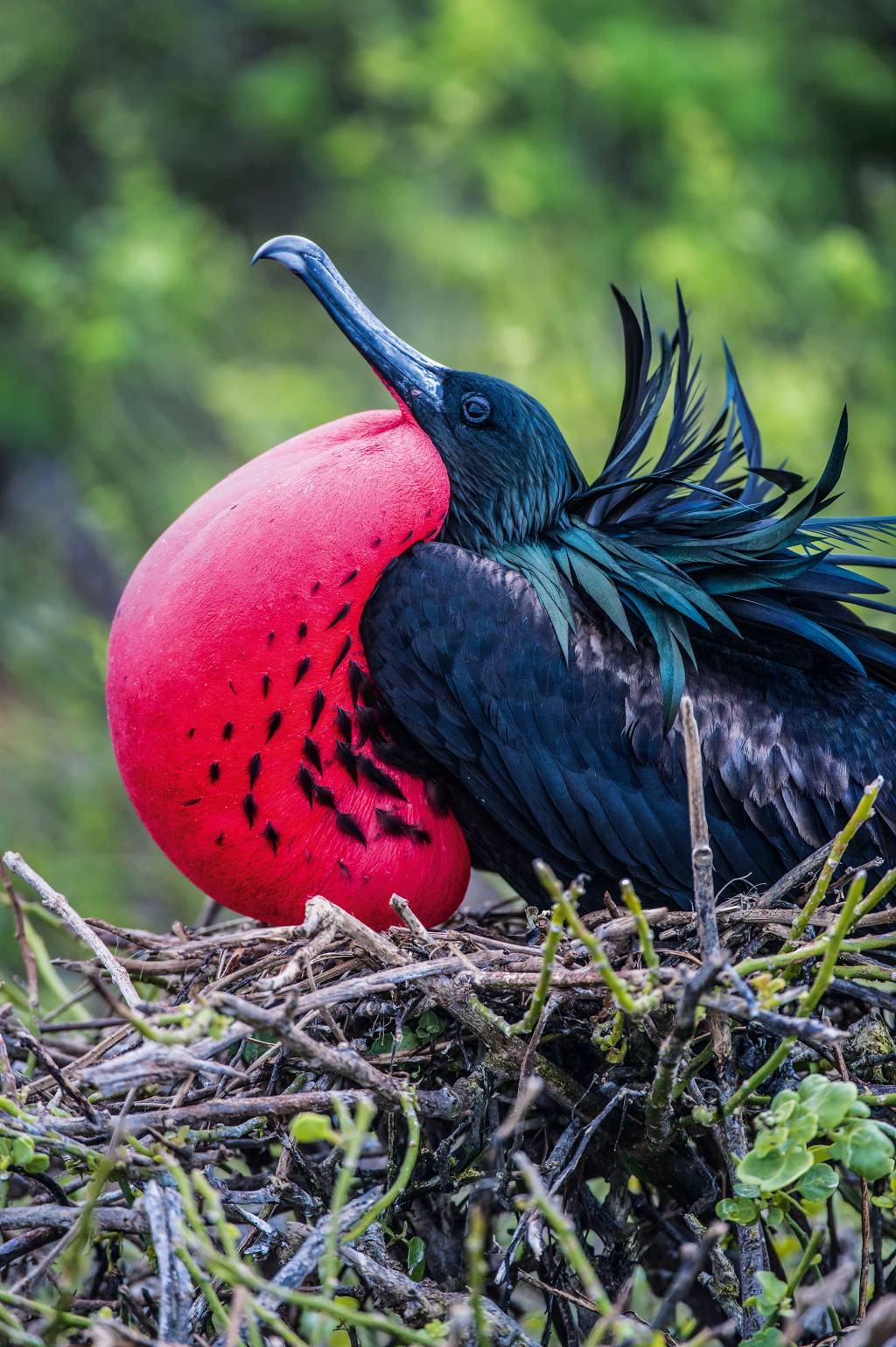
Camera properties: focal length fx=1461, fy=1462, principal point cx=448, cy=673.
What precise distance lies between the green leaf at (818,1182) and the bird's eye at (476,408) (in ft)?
4.37

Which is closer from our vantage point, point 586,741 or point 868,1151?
point 868,1151

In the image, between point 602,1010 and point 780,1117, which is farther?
point 602,1010

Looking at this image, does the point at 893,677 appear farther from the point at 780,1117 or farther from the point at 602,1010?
the point at 780,1117

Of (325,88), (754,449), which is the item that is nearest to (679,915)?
(754,449)

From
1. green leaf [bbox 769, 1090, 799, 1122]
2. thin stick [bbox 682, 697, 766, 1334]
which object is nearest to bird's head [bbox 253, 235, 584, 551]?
thin stick [bbox 682, 697, 766, 1334]

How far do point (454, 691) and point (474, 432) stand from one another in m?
0.50

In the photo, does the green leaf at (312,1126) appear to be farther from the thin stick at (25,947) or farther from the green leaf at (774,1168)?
the thin stick at (25,947)

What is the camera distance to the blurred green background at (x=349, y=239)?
5.33 m

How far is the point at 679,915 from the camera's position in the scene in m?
1.83

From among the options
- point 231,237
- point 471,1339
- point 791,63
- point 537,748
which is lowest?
point 471,1339

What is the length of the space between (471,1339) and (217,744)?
871mm

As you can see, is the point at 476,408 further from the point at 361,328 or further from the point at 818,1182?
the point at 818,1182

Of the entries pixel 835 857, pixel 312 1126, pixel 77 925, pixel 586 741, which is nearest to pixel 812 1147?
pixel 835 857

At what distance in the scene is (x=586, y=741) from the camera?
2.12 meters
